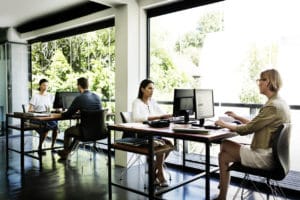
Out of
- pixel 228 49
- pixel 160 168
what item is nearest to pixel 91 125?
pixel 160 168

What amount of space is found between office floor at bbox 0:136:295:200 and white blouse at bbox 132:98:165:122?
886 millimetres

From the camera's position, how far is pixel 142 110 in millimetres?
3807

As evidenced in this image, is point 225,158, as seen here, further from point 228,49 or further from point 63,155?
point 63,155

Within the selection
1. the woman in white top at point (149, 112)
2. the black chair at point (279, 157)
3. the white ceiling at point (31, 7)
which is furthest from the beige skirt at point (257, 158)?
the white ceiling at point (31, 7)

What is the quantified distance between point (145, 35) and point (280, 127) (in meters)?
2.96

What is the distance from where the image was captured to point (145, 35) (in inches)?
190

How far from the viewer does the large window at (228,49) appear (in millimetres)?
3504

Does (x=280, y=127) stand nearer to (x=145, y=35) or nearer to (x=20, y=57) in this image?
(x=145, y=35)

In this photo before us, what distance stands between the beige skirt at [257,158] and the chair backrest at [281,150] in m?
0.08

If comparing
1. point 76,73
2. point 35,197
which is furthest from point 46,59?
point 35,197

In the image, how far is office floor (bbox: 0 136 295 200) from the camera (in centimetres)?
333

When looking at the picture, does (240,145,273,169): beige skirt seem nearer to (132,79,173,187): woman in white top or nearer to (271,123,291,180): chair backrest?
(271,123,291,180): chair backrest

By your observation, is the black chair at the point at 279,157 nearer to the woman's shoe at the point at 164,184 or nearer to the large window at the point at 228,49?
the large window at the point at 228,49

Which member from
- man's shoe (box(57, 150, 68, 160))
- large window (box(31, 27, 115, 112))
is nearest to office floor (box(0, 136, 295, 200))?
man's shoe (box(57, 150, 68, 160))
